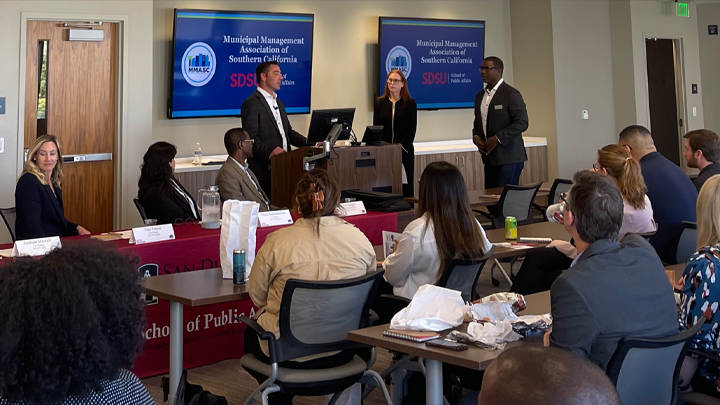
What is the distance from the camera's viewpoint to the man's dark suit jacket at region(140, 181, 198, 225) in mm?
5141

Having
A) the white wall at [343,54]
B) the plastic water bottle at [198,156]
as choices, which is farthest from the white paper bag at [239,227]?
the white wall at [343,54]

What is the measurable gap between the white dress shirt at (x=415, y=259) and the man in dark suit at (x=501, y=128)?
3800mm

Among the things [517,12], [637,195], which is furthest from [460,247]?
[517,12]

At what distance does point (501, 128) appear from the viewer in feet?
24.3

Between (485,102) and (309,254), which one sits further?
(485,102)

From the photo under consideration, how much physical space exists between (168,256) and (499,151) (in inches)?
158

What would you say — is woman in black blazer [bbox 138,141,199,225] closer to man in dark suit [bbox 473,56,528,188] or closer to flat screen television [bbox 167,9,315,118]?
flat screen television [bbox 167,9,315,118]

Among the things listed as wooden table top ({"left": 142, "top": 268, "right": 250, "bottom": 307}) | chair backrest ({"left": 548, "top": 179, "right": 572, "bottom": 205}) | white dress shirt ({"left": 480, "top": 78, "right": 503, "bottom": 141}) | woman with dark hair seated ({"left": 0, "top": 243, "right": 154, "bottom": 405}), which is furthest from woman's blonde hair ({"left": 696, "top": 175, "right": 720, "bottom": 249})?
white dress shirt ({"left": 480, "top": 78, "right": 503, "bottom": 141})

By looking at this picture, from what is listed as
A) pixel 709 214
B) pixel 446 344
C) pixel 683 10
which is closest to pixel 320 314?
pixel 446 344

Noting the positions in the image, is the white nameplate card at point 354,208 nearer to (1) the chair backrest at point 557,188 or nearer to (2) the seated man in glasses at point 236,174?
(2) the seated man in glasses at point 236,174

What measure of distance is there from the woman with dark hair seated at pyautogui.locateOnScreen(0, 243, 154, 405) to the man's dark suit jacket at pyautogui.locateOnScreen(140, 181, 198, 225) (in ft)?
12.2

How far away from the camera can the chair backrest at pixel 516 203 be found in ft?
20.3

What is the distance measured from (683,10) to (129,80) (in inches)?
338

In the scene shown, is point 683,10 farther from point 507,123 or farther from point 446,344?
point 446,344
